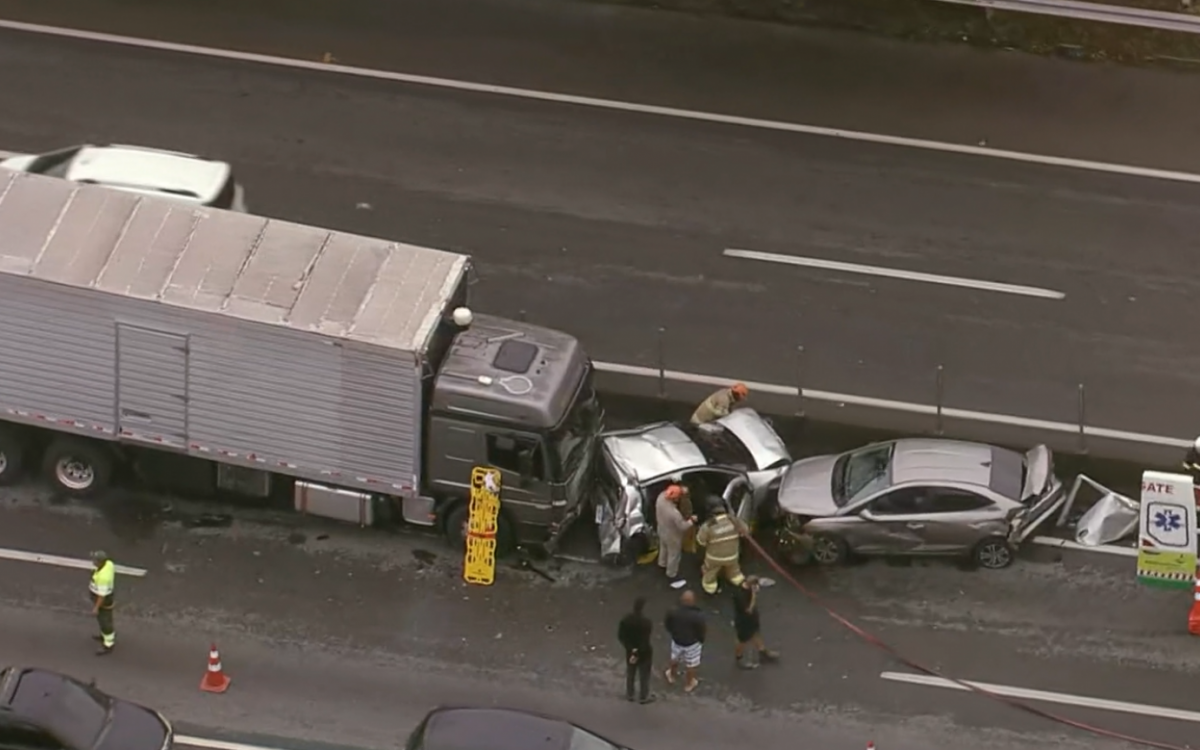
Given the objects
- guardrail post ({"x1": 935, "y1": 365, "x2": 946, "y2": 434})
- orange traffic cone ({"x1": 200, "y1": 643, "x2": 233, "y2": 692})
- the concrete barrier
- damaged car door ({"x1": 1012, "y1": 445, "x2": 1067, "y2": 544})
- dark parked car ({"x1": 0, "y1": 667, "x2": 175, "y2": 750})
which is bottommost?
orange traffic cone ({"x1": 200, "y1": 643, "x2": 233, "y2": 692})

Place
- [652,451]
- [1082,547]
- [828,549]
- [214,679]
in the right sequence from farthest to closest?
[1082,547], [652,451], [828,549], [214,679]

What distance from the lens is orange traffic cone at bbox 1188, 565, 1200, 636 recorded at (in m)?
22.5

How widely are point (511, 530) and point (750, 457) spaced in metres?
2.99

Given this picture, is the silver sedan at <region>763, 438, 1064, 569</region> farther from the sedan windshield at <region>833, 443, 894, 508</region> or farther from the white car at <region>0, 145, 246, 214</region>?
the white car at <region>0, 145, 246, 214</region>

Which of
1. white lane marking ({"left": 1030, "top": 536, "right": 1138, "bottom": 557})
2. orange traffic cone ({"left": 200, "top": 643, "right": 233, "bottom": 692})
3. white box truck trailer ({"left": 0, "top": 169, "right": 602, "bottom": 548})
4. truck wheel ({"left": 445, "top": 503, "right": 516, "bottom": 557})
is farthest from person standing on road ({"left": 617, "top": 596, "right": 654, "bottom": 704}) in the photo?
white lane marking ({"left": 1030, "top": 536, "right": 1138, "bottom": 557})

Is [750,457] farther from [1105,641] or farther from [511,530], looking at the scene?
[1105,641]

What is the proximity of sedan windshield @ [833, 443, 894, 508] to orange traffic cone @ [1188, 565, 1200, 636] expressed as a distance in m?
3.56

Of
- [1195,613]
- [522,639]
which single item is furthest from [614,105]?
[1195,613]

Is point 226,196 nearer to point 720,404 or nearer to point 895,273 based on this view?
point 720,404

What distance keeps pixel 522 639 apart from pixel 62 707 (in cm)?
534

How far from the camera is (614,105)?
3036 centimetres

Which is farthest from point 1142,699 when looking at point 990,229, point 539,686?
point 990,229

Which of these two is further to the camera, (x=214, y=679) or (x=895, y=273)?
(x=895, y=273)

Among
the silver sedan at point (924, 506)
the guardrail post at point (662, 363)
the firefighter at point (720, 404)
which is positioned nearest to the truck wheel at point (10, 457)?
the guardrail post at point (662, 363)
